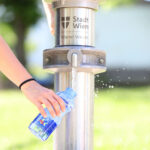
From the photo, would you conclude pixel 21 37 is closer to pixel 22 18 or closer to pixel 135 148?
pixel 22 18

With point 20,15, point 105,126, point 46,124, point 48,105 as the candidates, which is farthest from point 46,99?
point 20,15

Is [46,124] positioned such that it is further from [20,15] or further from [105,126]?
[20,15]

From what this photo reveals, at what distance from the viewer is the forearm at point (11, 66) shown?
218 cm

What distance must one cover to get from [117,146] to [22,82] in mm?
2098

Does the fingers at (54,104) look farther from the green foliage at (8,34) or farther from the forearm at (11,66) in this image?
the green foliage at (8,34)

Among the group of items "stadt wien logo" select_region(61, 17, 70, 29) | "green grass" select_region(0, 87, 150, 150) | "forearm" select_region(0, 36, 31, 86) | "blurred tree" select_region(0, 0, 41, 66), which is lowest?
"green grass" select_region(0, 87, 150, 150)

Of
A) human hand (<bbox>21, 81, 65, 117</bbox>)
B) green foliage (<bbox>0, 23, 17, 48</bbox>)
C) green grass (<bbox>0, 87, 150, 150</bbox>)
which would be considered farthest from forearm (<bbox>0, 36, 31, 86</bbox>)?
green foliage (<bbox>0, 23, 17, 48</bbox>)

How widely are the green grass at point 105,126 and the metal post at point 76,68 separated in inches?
44.6

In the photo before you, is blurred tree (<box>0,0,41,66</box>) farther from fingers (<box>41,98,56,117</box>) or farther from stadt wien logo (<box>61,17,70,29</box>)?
fingers (<box>41,98,56,117</box>)

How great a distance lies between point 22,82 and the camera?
7.14 feet

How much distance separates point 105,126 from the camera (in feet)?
19.2

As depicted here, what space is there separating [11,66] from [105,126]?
3.78 metres

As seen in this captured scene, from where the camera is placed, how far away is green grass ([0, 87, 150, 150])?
4457 mm

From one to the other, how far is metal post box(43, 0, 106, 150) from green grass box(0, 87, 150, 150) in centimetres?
113
